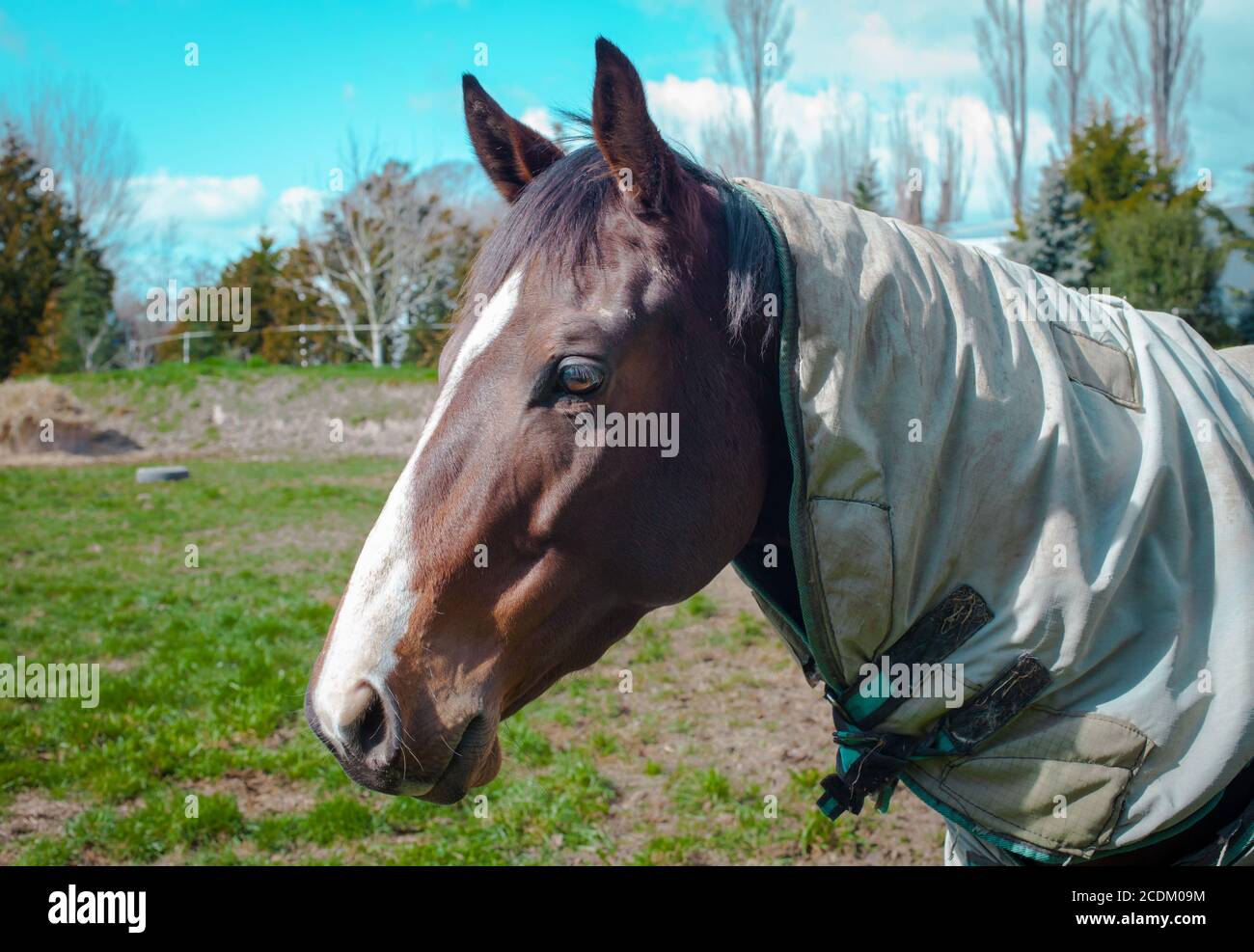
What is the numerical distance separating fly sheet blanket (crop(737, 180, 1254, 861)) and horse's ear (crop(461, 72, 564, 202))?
68cm

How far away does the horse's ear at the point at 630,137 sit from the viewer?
5.20 ft

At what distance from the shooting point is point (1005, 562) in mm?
A: 1579

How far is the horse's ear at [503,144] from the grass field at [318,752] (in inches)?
110

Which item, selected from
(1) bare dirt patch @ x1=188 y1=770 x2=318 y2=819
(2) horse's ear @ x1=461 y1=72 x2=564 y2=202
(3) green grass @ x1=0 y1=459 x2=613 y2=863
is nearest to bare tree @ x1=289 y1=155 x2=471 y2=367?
(3) green grass @ x1=0 y1=459 x2=613 y2=863

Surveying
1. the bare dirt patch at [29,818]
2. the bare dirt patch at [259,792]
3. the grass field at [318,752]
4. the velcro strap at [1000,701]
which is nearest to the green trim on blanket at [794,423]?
the velcro strap at [1000,701]

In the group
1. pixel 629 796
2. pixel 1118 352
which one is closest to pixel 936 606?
pixel 1118 352

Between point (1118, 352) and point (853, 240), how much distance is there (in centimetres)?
62

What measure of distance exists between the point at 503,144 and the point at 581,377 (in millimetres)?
755

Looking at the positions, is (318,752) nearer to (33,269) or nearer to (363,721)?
(363,721)

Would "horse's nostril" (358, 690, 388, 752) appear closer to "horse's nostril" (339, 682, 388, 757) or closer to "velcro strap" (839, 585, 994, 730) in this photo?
"horse's nostril" (339, 682, 388, 757)

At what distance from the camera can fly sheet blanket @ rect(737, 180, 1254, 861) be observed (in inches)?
59.0
